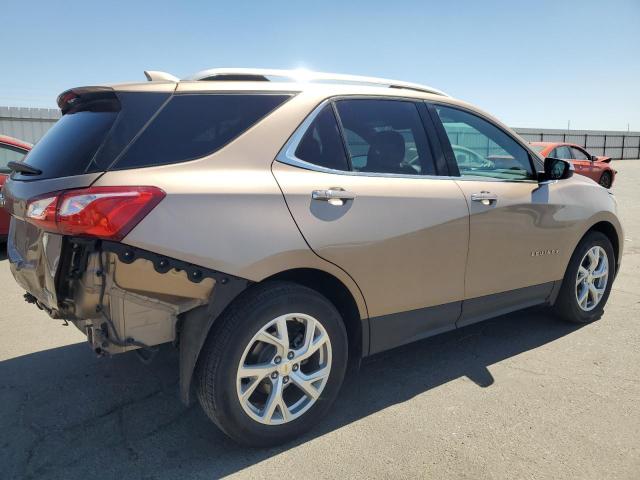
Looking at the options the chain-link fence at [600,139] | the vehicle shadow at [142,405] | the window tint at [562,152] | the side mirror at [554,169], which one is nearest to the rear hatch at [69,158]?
the vehicle shadow at [142,405]

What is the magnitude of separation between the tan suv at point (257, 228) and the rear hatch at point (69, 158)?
1cm

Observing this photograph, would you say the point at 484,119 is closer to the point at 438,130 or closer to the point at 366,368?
the point at 438,130

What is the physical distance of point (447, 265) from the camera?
3.15 meters

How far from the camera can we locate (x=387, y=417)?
2.89 metres

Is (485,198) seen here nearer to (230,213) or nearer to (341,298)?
(341,298)

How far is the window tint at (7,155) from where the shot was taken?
6.84m

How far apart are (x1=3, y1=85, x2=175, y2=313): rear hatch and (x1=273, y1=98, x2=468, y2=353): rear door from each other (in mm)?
710

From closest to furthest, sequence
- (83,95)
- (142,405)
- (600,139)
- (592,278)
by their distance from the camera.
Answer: (83,95), (142,405), (592,278), (600,139)

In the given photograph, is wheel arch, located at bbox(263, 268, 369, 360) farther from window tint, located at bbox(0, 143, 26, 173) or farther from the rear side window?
window tint, located at bbox(0, 143, 26, 173)

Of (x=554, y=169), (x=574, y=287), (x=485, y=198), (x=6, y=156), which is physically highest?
(x=6, y=156)

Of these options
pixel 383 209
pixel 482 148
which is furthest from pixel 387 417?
pixel 482 148

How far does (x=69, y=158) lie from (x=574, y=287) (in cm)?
379

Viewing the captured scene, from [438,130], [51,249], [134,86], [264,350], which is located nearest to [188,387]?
[264,350]

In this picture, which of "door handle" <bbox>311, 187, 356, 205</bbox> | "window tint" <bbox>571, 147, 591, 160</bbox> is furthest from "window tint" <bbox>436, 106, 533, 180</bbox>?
"window tint" <bbox>571, 147, 591, 160</bbox>
